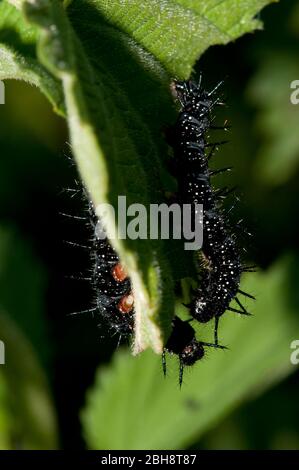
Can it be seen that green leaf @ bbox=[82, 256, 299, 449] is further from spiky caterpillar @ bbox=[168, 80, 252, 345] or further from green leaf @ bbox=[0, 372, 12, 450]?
spiky caterpillar @ bbox=[168, 80, 252, 345]

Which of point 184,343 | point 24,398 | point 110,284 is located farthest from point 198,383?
point 110,284

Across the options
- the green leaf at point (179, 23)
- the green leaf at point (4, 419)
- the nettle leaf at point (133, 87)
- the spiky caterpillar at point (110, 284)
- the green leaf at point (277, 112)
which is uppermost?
the green leaf at point (277, 112)

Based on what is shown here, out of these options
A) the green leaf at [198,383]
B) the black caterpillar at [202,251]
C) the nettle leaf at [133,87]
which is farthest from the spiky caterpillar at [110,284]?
the green leaf at [198,383]

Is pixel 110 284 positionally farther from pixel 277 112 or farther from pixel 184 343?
pixel 277 112

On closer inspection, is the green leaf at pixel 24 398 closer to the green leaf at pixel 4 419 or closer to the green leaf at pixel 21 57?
the green leaf at pixel 4 419

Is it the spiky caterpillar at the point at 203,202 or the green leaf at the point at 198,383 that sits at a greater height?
the spiky caterpillar at the point at 203,202

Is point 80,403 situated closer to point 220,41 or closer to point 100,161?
point 220,41

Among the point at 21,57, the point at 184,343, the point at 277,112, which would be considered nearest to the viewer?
the point at 21,57

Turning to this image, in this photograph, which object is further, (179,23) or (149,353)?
(149,353)
